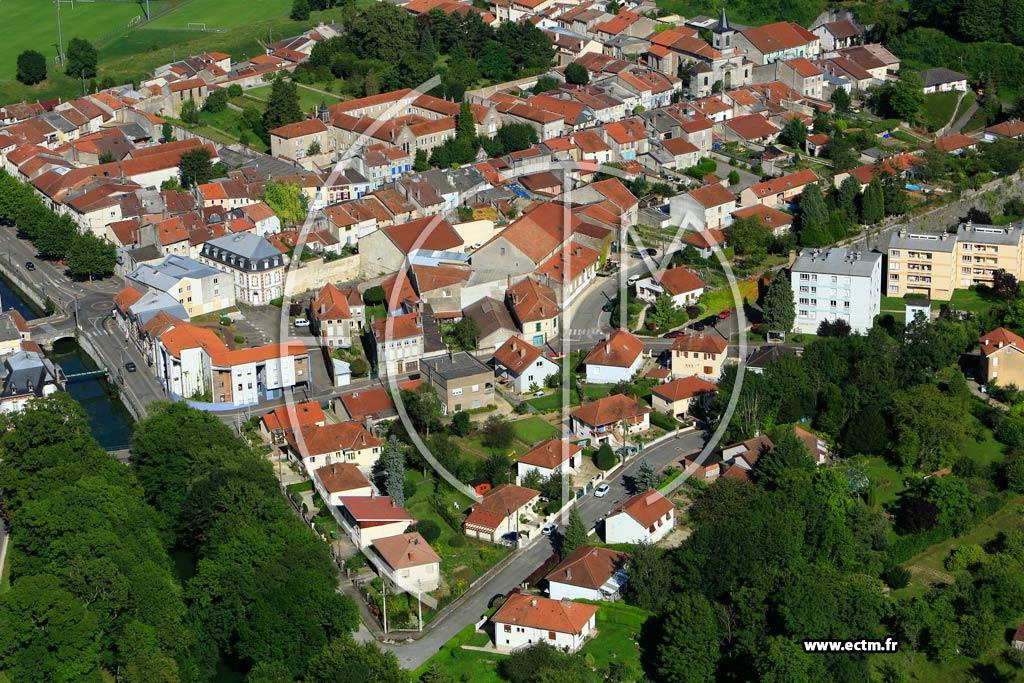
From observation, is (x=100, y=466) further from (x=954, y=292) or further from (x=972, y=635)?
(x=954, y=292)

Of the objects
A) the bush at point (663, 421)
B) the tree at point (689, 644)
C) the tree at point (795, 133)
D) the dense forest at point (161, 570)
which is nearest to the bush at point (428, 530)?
the dense forest at point (161, 570)

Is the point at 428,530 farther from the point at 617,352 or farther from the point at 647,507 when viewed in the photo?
the point at 617,352

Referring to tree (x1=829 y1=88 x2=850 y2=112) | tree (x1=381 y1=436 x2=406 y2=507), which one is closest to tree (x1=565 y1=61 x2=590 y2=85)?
tree (x1=829 y1=88 x2=850 y2=112)

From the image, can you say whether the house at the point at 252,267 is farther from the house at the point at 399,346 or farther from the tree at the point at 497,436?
the tree at the point at 497,436

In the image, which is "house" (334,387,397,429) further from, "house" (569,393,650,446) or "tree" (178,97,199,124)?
"tree" (178,97,199,124)

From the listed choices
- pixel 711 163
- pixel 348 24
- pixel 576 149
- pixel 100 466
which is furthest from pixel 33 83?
pixel 100 466

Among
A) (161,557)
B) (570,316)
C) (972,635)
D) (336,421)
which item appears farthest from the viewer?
(570,316)

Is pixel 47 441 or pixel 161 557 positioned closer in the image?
pixel 161 557
